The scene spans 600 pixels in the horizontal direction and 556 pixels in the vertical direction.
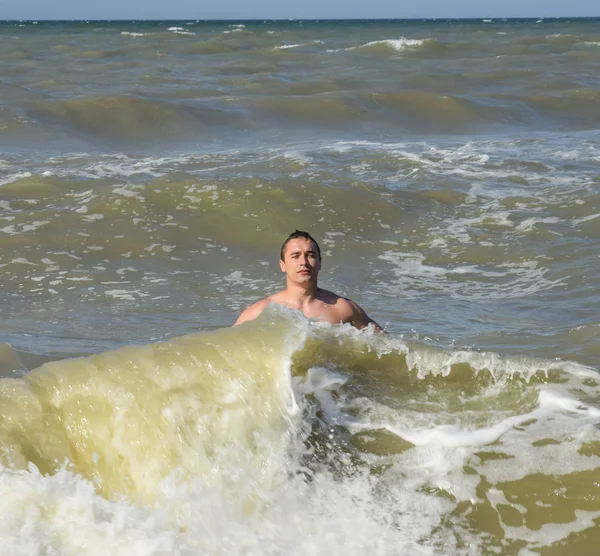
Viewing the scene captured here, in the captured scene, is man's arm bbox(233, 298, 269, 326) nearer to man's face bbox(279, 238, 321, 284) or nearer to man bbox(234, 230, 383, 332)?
man bbox(234, 230, 383, 332)

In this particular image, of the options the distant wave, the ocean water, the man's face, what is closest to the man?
the man's face

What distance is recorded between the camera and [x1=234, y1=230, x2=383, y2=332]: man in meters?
5.74

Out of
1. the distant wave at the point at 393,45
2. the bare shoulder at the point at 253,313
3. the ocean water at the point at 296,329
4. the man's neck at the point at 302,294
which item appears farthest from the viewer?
the distant wave at the point at 393,45

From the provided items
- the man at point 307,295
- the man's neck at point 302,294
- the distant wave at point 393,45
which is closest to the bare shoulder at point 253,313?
the man at point 307,295

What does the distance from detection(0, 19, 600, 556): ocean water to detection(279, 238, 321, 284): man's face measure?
486 millimetres

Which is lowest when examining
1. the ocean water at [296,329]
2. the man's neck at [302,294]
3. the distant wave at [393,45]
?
the ocean water at [296,329]

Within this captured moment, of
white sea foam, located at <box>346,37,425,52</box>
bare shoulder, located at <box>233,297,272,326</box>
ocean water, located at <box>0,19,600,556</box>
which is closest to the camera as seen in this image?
ocean water, located at <box>0,19,600,556</box>

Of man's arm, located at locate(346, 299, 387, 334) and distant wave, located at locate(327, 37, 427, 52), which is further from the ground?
distant wave, located at locate(327, 37, 427, 52)

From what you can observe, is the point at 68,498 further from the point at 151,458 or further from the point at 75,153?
the point at 75,153

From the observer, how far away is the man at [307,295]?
226 inches

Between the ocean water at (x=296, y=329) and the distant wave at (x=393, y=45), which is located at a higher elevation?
the distant wave at (x=393, y=45)

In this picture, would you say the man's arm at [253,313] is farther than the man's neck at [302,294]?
No

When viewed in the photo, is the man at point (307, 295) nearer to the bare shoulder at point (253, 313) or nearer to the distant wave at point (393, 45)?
the bare shoulder at point (253, 313)

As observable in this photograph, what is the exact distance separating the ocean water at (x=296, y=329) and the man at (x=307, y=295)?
37 centimetres
